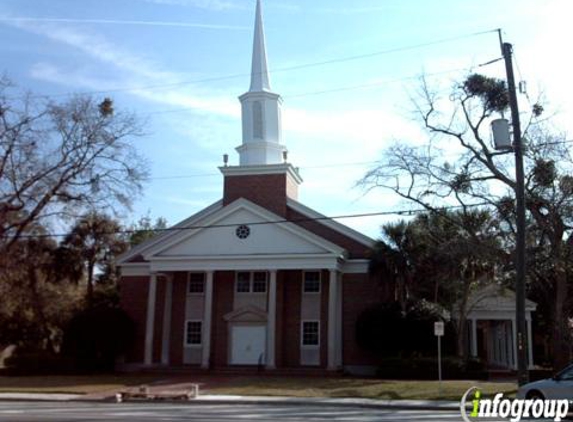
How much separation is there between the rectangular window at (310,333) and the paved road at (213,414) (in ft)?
51.7

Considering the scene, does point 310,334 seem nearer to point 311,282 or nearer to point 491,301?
point 311,282

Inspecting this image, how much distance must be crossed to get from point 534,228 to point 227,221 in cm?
1766

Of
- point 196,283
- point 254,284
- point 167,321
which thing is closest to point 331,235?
point 254,284

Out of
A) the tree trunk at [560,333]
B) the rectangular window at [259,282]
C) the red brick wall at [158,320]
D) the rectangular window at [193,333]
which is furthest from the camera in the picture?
the rectangular window at [193,333]

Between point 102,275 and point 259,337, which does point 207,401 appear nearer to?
point 259,337

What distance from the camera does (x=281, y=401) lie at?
23.1 meters

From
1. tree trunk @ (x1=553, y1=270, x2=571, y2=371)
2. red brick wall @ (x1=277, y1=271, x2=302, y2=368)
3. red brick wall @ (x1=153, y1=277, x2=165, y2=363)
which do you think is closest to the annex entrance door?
red brick wall @ (x1=277, y1=271, x2=302, y2=368)

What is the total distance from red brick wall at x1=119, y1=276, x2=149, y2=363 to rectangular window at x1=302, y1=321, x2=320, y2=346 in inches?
361

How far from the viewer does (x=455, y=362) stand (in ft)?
105

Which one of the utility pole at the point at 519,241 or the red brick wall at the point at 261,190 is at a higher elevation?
the red brick wall at the point at 261,190

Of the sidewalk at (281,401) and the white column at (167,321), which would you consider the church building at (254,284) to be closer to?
the white column at (167,321)

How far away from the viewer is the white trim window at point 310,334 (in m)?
38.0

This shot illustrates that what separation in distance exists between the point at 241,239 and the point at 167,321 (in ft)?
21.1

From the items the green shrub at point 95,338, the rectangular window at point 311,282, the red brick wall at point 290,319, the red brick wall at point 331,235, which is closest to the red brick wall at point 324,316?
the rectangular window at point 311,282
